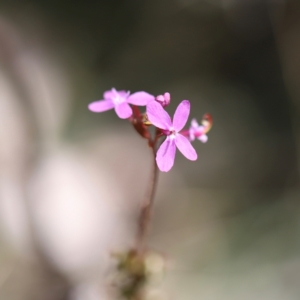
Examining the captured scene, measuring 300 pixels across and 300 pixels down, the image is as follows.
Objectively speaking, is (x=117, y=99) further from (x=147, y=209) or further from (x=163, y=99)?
(x=147, y=209)

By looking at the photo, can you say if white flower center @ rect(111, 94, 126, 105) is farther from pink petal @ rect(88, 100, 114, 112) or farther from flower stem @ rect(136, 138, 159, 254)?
flower stem @ rect(136, 138, 159, 254)

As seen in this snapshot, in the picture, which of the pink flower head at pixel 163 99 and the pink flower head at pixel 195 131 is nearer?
the pink flower head at pixel 163 99

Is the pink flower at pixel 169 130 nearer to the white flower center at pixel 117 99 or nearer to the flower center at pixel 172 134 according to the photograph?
the flower center at pixel 172 134

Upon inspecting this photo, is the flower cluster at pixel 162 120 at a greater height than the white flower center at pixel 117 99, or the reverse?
the white flower center at pixel 117 99

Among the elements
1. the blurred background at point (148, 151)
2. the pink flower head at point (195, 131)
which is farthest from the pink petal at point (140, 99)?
the blurred background at point (148, 151)

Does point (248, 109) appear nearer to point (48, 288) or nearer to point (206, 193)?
point (206, 193)

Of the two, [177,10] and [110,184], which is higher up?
[177,10]

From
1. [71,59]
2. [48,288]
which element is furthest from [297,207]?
[71,59]
